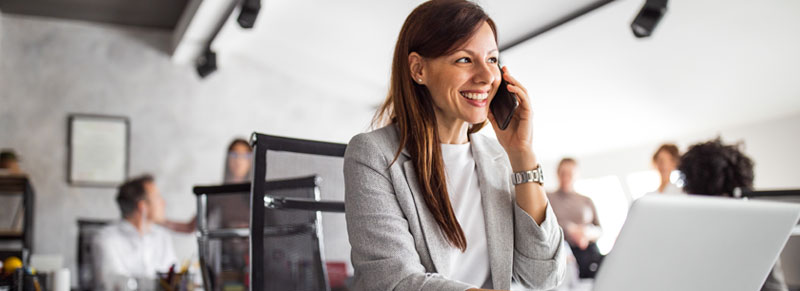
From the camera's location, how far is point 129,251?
12.9 ft

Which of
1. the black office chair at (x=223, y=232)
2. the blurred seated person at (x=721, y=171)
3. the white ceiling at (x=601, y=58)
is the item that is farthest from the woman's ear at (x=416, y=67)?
the white ceiling at (x=601, y=58)

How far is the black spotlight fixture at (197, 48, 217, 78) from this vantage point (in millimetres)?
6426

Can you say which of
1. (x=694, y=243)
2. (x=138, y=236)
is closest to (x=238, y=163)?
(x=138, y=236)

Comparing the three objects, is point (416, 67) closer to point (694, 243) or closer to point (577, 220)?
point (694, 243)

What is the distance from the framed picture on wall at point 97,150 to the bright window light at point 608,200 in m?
5.83

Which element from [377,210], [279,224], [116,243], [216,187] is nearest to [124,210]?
[116,243]

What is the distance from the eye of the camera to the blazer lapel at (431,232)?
4.00ft

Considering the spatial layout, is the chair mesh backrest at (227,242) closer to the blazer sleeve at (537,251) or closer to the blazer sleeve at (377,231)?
the blazer sleeve at (377,231)

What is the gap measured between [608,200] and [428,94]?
8765 millimetres

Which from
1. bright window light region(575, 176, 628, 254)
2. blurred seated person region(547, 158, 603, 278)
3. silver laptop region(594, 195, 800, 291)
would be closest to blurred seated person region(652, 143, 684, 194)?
blurred seated person region(547, 158, 603, 278)

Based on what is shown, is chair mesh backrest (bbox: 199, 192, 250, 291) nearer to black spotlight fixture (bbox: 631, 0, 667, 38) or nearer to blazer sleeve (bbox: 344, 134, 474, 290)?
blazer sleeve (bbox: 344, 134, 474, 290)

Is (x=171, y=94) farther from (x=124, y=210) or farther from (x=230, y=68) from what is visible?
(x=124, y=210)

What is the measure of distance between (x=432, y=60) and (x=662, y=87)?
5.24m

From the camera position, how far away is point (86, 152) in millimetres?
6449
